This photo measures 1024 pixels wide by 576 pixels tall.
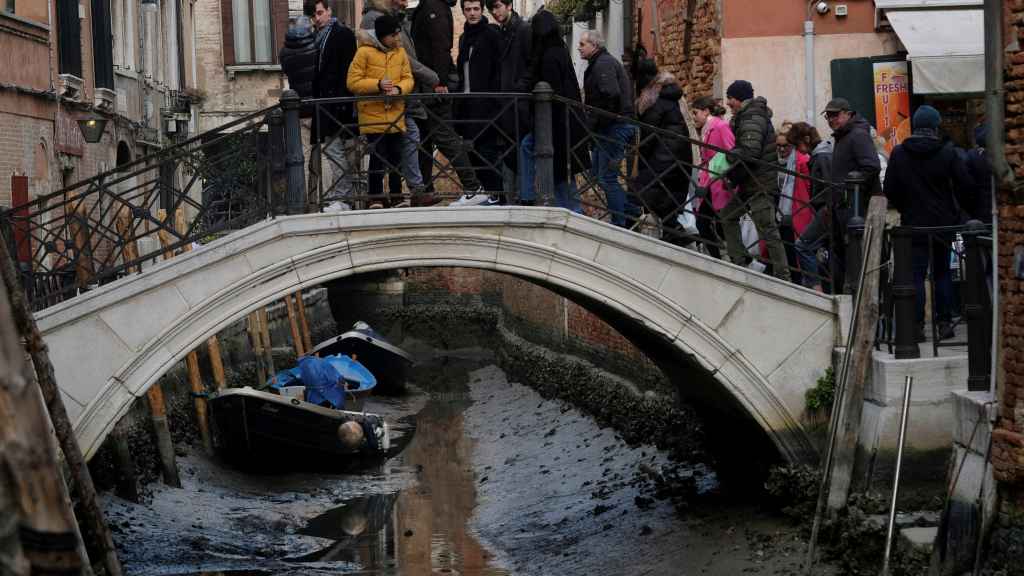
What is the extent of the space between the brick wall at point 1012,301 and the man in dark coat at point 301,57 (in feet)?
16.1

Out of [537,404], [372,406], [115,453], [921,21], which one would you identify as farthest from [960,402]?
[372,406]

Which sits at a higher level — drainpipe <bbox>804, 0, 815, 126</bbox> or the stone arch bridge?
drainpipe <bbox>804, 0, 815, 126</bbox>

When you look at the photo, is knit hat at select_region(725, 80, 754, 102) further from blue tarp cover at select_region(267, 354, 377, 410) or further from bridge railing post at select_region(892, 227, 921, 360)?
blue tarp cover at select_region(267, 354, 377, 410)

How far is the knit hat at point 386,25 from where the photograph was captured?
10.4 meters

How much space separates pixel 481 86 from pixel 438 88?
0.28 metres

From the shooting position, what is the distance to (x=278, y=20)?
3034 centimetres

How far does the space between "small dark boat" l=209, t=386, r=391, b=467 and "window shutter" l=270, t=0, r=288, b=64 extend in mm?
13395

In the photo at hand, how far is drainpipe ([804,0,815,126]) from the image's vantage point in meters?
13.4

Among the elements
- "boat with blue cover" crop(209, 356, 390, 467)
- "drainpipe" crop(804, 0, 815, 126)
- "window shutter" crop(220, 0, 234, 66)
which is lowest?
"boat with blue cover" crop(209, 356, 390, 467)

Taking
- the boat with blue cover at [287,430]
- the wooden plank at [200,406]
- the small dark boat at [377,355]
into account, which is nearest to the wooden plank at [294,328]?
the small dark boat at [377,355]

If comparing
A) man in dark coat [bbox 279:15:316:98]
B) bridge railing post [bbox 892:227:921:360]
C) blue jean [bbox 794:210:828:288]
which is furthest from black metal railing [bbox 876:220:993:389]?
man in dark coat [bbox 279:15:316:98]

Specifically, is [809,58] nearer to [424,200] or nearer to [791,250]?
[791,250]

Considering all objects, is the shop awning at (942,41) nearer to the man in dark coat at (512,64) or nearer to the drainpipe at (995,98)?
the man in dark coat at (512,64)

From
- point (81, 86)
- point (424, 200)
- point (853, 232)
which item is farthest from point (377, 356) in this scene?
point (853, 232)
